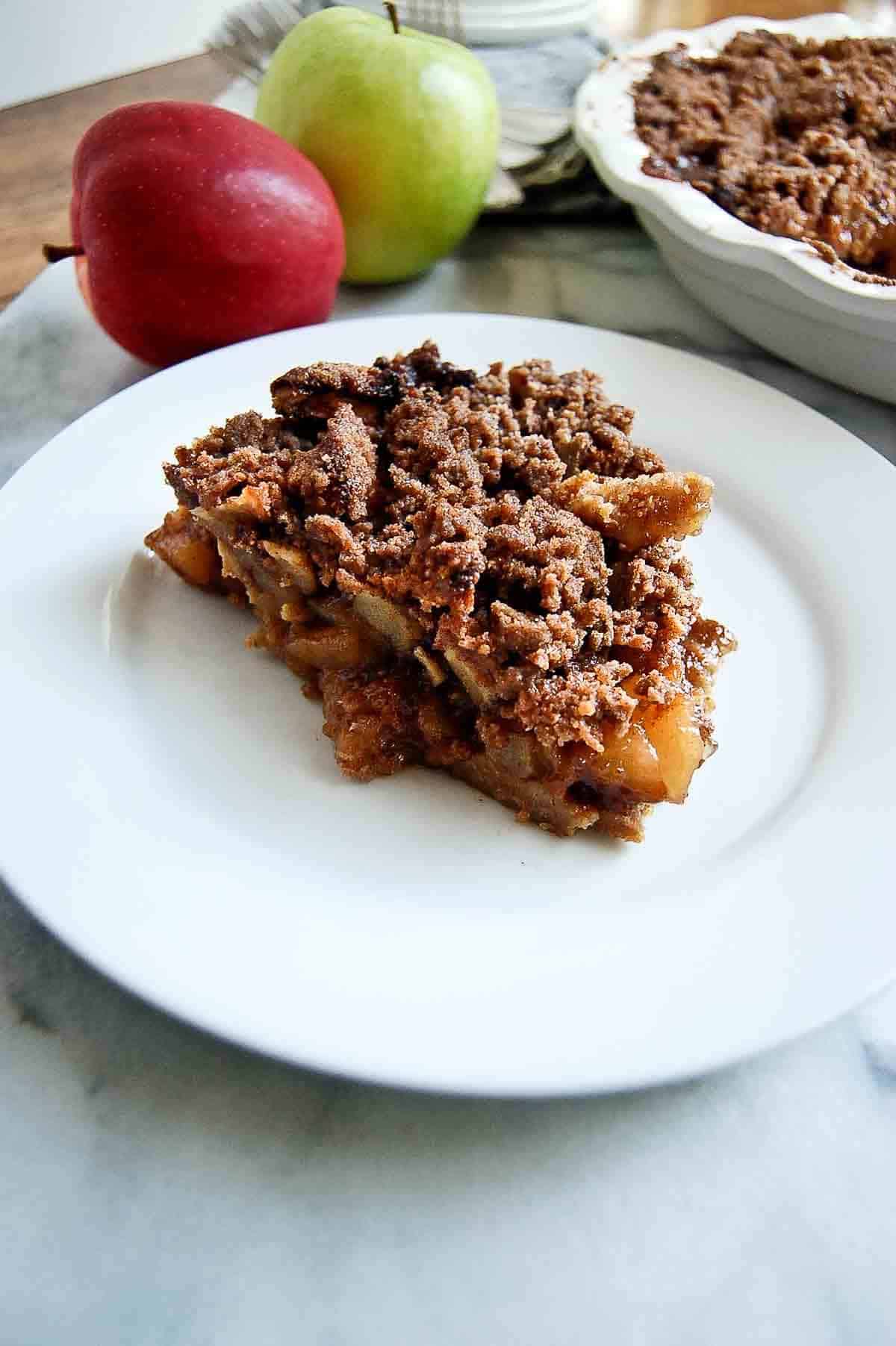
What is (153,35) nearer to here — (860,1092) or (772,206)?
(772,206)

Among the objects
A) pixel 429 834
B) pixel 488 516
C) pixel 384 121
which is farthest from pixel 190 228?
pixel 429 834

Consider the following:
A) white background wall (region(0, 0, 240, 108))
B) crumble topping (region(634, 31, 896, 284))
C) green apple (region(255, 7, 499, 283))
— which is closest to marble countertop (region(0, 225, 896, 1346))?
crumble topping (region(634, 31, 896, 284))

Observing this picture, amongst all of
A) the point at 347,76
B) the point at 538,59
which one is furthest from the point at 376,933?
the point at 538,59

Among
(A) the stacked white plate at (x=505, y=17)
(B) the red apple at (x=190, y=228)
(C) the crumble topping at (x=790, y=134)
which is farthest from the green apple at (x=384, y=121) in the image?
(A) the stacked white plate at (x=505, y=17)

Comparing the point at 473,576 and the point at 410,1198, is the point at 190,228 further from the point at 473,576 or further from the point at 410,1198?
the point at 410,1198

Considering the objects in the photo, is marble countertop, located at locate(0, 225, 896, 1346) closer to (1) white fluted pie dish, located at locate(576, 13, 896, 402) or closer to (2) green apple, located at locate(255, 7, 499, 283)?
(1) white fluted pie dish, located at locate(576, 13, 896, 402)
